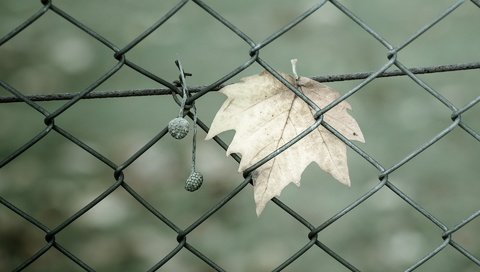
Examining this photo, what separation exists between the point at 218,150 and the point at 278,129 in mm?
1432

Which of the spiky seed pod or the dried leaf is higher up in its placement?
the dried leaf

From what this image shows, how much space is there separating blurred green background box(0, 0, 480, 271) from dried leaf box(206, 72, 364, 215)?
101 centimetres

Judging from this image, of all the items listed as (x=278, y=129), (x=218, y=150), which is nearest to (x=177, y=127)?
(x=278, y=129)

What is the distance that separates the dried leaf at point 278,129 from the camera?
122 cm

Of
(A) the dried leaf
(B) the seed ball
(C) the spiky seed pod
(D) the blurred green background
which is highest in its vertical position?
(D) the blurred green background

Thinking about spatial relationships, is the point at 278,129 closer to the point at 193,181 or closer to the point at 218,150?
the point at 193,181

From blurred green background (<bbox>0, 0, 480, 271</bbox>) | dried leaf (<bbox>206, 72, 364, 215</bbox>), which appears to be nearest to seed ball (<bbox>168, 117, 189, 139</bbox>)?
dried leaf (<bbox>206, 72, 364, 215</bbox>)

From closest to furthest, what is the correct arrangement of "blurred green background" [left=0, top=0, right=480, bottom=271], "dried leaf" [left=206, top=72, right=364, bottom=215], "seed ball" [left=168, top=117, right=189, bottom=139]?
1. "seed ball" [left=168, top=117, right=189, bottom=139]
2. "dried leaf" [left=206, top=72, right=364, bottom=215]
3. "blurred green background" [left=0, top=0, right=480, bottom=271]

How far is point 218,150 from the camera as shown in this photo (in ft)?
8.80

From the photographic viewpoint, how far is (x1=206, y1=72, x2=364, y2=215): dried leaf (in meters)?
1.22

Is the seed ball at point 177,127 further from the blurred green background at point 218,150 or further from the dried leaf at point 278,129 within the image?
the blurred green background at point 218,150

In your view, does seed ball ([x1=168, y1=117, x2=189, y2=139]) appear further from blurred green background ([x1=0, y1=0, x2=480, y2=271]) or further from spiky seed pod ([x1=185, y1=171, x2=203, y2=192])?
blurred green background ([x1=0, y1=0, x2=480, y2=271])

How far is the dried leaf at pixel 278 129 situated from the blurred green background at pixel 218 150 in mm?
1010

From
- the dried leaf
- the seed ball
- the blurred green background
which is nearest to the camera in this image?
the seed ball
